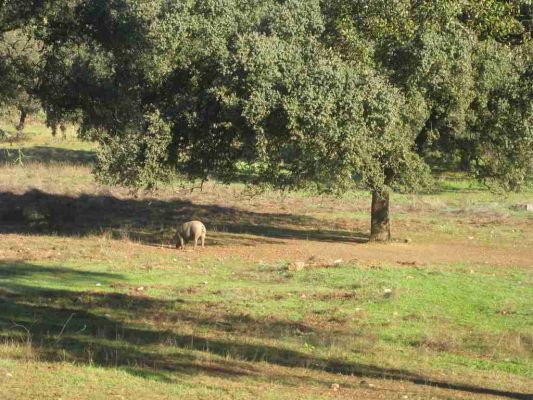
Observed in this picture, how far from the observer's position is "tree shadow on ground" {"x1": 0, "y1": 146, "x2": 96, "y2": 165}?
41531mm

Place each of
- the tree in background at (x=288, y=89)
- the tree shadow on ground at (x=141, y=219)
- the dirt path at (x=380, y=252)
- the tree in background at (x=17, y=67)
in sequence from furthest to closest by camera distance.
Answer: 1. the tree shadow on ground at (x=141, y=219)
2. the tree in background at (x=17, y=67)
3. the dirt path at (x=380, y=252)
4. the tree in background at (x=288, y=89)

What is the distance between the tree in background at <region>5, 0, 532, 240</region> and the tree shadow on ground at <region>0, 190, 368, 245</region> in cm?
312

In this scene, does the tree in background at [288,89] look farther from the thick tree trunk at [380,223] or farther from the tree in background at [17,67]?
the thick tree trunk at [380,223]

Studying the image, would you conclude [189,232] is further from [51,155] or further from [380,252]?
[51,155]

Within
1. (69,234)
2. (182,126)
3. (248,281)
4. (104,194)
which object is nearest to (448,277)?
(248,281)

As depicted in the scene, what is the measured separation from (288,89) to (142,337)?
9461 mm

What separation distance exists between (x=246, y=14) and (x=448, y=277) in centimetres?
894

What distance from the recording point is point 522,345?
13570 millimetres

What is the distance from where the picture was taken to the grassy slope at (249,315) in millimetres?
10453

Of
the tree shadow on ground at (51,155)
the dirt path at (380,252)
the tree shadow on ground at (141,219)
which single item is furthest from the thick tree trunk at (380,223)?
the tree shadow on ground at (51,155)

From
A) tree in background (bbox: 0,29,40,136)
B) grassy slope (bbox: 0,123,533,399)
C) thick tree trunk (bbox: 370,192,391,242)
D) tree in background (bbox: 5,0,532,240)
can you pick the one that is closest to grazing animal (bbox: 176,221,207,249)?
grassy slope (bbox: 0,123,533,399)

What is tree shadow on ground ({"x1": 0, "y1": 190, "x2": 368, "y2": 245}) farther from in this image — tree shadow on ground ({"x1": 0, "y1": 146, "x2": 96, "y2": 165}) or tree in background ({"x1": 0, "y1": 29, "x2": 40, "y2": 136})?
tree shadow on ground ({"x1": 0, "y1": 146, "x2": 96, "y2": 165})

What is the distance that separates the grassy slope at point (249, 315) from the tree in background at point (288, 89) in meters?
2.54

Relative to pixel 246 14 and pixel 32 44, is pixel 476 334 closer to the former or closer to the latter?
pixel 246 14
